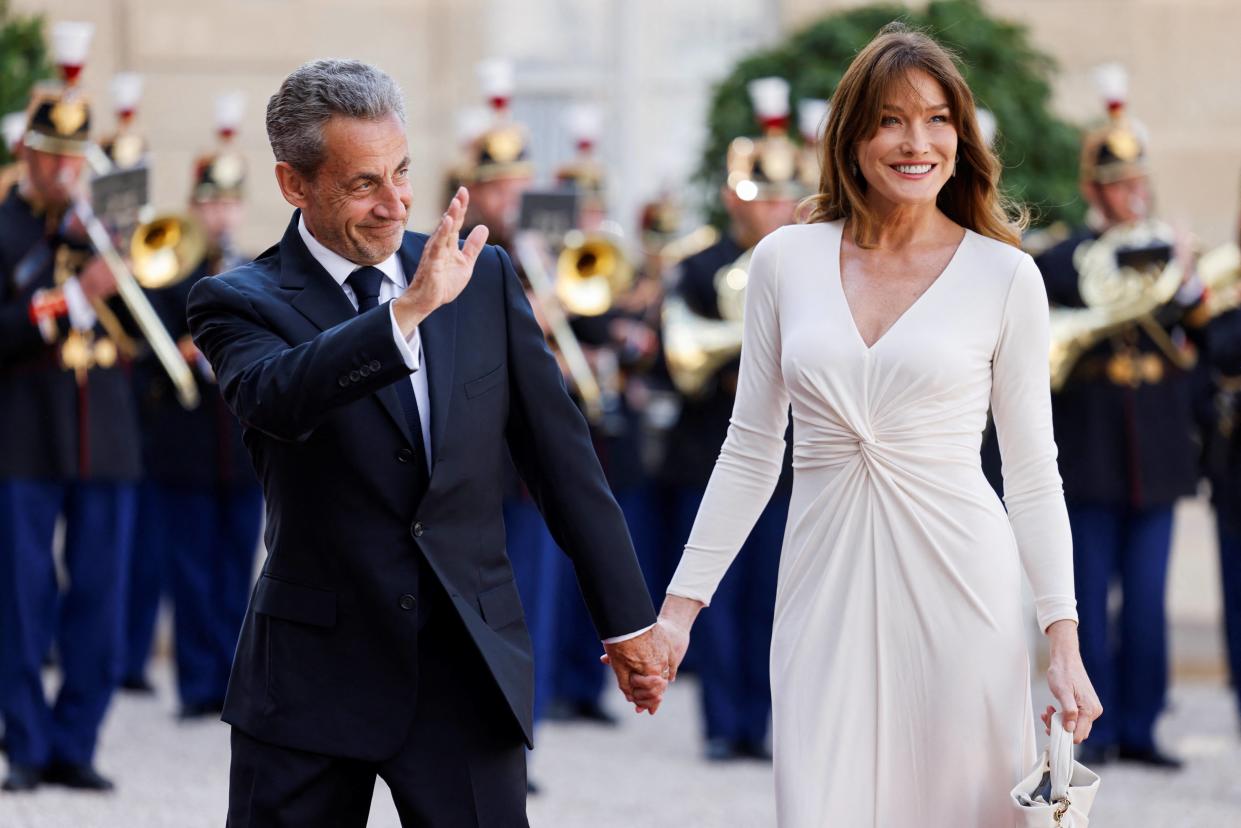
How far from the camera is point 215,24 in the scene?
466 inches

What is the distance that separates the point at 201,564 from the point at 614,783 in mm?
2424

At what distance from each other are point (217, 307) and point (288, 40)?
29.1 ft

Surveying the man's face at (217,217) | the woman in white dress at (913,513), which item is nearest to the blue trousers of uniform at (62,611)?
the man's face at (217,217)

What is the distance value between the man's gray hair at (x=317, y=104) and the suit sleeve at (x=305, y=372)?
290 millimetres

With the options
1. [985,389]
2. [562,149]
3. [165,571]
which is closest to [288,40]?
[562,149]

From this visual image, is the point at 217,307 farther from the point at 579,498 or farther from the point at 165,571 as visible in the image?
the point at 165,571

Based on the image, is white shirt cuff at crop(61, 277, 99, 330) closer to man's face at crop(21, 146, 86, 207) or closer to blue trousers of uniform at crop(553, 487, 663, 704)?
man's face at crop(21, 146, 86, 207)

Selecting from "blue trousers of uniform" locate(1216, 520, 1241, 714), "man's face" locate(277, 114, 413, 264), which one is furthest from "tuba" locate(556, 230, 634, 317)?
"man's face" locate(277, 114, 413, 264)

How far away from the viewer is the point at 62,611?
697 cm

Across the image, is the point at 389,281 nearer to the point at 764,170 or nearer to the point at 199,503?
the point at 764,170

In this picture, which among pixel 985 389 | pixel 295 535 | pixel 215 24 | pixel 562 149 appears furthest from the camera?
pixel 562 149

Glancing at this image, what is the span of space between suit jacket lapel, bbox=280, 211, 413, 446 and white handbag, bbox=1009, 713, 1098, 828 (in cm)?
113

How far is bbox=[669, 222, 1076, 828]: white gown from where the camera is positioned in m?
3.62

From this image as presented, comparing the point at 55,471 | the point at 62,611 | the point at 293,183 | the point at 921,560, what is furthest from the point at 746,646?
the point at 293,183
